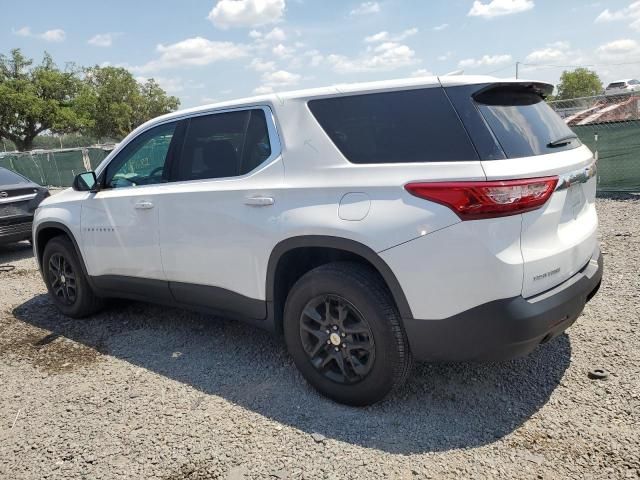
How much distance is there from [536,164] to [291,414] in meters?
1.95

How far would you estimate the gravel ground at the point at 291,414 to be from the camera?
247 centimetres

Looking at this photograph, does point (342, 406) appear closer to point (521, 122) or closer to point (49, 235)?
point (521, 122)

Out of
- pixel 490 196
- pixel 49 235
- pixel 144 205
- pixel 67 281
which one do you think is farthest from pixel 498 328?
pixel 49 235

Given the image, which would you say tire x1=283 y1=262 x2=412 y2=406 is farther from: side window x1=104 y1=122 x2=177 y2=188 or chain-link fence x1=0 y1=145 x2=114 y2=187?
chain-link fence x1=0 y1=145 x2=114 y2=187

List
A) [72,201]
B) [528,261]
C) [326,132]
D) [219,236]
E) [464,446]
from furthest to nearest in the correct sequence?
[72,201] < [219,236] < [326,132] < [464,446] < [528,261]

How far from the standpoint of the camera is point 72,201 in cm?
449

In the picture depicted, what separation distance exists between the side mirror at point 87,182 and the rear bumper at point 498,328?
3.07 m

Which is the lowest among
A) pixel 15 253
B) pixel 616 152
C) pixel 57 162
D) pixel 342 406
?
pixel 342 406

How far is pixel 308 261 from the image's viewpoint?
314 cm

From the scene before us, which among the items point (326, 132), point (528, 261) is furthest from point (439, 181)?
point (326, 132)

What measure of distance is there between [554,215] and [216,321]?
2.99 meters

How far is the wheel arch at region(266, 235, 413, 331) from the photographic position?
8.48ft

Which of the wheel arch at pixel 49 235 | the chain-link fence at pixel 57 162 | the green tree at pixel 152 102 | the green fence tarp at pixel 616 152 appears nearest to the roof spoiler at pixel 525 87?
the wheel arch at pixel 49 235

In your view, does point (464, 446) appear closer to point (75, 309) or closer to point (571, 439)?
point (571, 439)
